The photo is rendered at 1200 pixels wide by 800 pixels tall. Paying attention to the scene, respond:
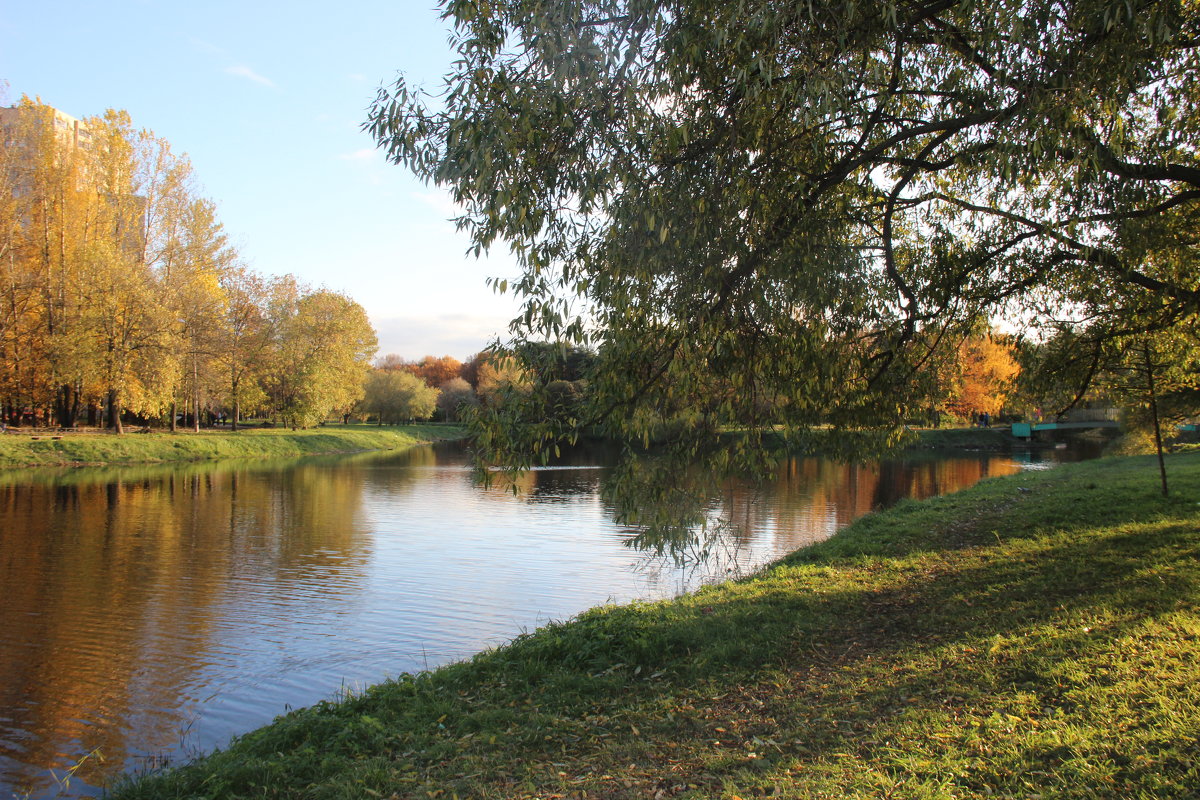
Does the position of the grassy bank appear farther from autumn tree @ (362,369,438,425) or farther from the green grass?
the green grass

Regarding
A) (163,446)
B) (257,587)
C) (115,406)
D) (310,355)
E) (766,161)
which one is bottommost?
(257,587)

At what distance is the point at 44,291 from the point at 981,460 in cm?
5038

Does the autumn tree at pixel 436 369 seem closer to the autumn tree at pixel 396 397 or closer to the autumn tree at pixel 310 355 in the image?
the autumn tree at pixel 396 397

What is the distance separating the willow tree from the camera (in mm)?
5703

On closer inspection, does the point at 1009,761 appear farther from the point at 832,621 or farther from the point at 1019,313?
the point at 1019,313

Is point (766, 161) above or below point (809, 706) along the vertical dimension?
above

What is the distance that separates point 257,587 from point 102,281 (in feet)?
97.5

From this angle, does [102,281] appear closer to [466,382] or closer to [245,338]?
[245,338]

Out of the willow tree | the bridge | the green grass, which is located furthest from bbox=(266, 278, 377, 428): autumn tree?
the bridge

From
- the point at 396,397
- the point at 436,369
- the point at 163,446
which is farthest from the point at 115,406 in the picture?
the point at 436,369

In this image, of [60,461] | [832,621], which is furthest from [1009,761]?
[60,461]

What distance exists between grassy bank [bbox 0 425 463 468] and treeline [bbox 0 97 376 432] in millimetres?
1959

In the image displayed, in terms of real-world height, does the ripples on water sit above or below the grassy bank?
below

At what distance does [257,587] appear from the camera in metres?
13.3
